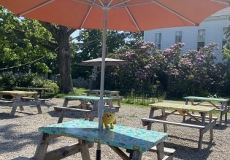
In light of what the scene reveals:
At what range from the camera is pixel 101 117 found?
→ 304cm

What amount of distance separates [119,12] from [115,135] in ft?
6.66

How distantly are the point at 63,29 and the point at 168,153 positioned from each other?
46.6 ft

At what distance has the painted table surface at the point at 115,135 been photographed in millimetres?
2548

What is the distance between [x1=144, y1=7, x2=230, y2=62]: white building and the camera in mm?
22781

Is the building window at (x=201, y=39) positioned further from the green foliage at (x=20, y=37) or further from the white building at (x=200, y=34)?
the green foliage at (x=20, y=37)

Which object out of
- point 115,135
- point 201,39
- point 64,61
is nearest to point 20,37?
point 64,61

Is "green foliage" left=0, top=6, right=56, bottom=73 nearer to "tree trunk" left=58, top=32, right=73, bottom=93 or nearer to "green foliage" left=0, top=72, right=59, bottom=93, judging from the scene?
"tree trunk" left=58, top=32, right=73, bottom=93

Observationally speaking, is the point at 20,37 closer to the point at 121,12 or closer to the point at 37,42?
the point at 37,42

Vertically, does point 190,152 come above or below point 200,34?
below

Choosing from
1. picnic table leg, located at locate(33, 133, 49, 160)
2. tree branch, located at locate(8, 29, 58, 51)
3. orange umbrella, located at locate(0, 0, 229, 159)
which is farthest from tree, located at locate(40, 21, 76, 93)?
picnic table leg, located at locate(33, 133, 49, 160)

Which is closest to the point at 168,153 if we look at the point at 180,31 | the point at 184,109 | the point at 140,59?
the point at 184,109

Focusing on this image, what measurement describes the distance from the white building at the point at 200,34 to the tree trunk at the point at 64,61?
445 inches

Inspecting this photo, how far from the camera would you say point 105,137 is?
8.93ft

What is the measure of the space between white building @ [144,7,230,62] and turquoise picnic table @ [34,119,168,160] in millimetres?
21451
